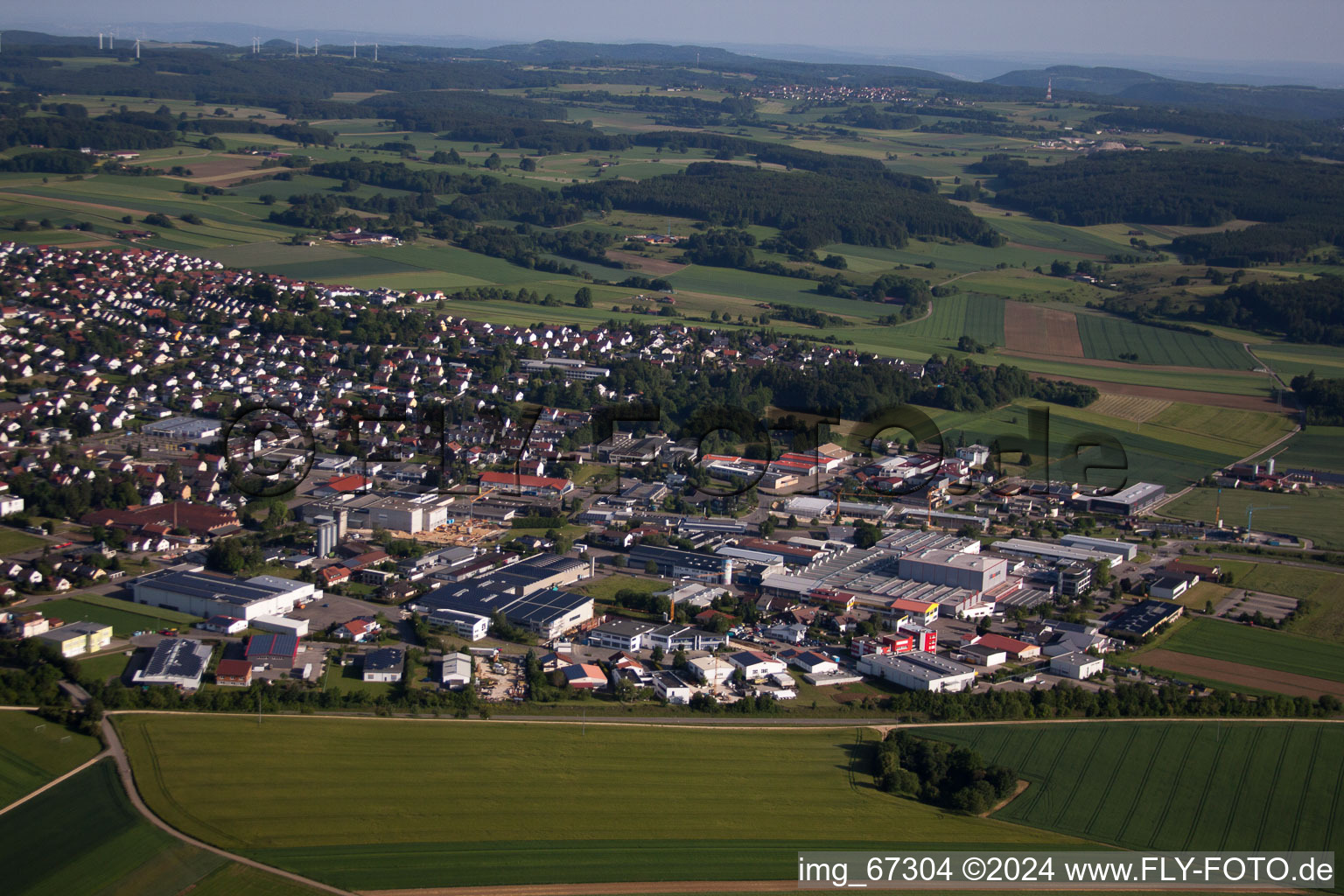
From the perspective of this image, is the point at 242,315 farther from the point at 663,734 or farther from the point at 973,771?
the point at 973,771

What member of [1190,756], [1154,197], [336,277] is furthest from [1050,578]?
[1154,197]

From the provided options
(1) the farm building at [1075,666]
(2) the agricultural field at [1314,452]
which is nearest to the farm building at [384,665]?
(1) the farm building at [1075,666]

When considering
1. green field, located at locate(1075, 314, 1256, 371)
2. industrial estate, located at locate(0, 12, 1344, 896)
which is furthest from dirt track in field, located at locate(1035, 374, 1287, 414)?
green field, located at locate(1075, 314, 1256, 371)

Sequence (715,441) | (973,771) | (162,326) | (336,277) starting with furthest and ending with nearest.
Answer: (336,277), (162,326), (715,441), (973,771)

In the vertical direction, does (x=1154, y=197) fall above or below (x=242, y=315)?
above

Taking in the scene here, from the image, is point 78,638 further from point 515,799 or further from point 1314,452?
point 1314,452

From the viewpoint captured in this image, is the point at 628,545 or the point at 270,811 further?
the point at 628,545

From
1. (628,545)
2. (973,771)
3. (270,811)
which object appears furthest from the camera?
(628,545)

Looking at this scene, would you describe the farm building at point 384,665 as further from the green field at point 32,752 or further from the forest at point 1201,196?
the forest at point 1201,196

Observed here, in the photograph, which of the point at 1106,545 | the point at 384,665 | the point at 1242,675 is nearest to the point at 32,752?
the point at 384,665
